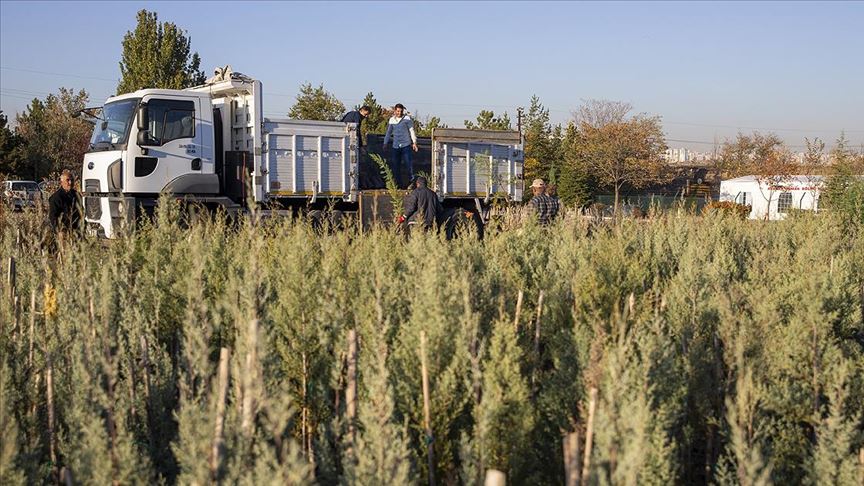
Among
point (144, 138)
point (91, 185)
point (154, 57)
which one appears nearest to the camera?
point (144, 138)

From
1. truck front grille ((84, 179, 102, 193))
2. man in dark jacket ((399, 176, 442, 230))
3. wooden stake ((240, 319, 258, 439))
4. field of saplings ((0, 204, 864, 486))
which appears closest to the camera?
wooden stake ((240, 319, 258, 439))

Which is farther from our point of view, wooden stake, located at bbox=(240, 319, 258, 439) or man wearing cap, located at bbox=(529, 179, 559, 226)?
man wearing cap, located at bbox=(529, 179, 559, 226)

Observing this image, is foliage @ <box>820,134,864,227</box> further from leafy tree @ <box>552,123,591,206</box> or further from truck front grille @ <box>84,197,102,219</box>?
leafy tree @ <box>552,123,591,206</box>

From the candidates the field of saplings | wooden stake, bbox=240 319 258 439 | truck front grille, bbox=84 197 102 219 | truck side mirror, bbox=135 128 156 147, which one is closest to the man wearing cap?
the field of saplings

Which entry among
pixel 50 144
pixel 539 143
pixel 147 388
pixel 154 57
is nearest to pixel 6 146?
pixel 50 144

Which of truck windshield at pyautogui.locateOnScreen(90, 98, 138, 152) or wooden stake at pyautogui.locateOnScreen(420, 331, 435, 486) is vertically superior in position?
truck windshield at pyautogui.locateOnScreen(90, 98, 138, 152)

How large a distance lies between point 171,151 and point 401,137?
4268 millimetres

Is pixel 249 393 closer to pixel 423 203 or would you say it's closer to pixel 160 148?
pixel 423 203

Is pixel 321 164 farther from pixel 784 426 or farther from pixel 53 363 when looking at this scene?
pixel 784 426

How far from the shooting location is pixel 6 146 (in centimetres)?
3875

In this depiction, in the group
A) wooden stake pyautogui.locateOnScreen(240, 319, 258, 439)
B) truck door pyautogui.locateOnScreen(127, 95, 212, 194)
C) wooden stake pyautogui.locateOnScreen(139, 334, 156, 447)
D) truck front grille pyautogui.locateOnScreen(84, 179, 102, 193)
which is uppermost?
truck door pyautogui.locateOnScreen(127, 95, 212, 194)

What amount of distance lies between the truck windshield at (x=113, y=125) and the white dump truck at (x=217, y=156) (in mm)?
19

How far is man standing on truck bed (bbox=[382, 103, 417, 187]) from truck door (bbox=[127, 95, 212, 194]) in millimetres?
3512

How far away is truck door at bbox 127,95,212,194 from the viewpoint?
40.5ft
